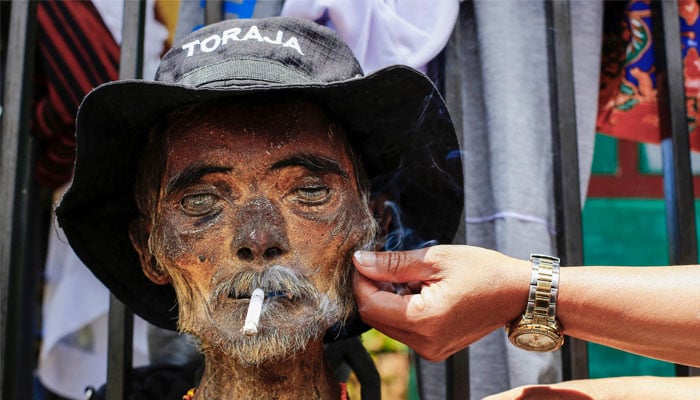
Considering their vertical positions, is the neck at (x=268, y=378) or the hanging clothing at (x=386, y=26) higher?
the hanging clothing at (x=386, y=26)

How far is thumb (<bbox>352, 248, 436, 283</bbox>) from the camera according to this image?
147cm

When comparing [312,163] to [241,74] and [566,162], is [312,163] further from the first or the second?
[566,162]

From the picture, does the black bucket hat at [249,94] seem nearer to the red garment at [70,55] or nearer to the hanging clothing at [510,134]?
the hanging clothing at [510,134]

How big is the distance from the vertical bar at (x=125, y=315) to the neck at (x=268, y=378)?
1.22 ft

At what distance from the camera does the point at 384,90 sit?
1528 mm

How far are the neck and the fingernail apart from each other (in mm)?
231

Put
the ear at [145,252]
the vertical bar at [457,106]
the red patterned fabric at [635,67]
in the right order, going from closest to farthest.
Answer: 1. the ear at [145,252]
2. the vertical bar at [457,106]
3. the red patterned fabric at [635,67]

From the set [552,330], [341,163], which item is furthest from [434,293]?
[341,163]

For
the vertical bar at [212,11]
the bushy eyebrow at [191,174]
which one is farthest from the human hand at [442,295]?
the vertical bar at [212,11]

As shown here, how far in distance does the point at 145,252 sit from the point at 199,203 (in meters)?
0.29

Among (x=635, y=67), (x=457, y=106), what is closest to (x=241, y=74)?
(x=457, y=106)

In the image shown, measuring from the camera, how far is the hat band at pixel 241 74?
1461 millimetres

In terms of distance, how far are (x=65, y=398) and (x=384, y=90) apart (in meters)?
2.21

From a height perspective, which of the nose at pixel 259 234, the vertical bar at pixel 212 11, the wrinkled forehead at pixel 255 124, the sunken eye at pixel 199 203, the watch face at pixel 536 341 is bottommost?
the watch face at pixel 536 341
